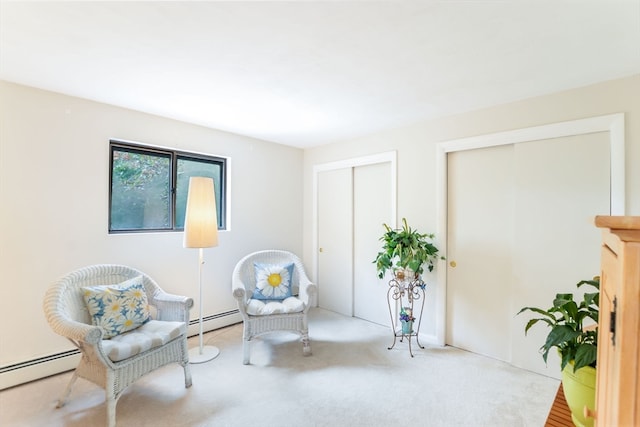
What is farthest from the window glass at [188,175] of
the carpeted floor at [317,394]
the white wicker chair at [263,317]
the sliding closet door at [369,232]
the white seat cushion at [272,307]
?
the sliding closet door at [369,232]

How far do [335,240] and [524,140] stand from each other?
93.1 inches

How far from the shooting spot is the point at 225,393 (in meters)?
2.17

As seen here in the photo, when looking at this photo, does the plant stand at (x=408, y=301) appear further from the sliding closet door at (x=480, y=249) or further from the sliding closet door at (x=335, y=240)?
the sliding closet door at (x=335, y=240)

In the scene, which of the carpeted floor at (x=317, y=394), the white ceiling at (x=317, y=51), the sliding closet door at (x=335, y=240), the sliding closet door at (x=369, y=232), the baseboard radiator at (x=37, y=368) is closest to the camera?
the white ceiling at (x=317, y=51)

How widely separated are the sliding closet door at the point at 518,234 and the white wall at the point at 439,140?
151 millimetres

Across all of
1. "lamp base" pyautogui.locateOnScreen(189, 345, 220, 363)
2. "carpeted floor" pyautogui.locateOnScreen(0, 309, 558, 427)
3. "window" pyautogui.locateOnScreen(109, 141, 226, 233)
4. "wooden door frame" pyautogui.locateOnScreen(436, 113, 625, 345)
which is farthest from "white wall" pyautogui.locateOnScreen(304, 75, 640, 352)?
"lamp base" pyautogui.locateOnScreen(189, 345, 220, 363)

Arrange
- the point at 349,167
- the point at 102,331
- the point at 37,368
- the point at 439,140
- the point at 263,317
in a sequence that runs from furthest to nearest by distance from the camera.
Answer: the point at 349,167 < the point at 439,140 < the point at 263,317 < the point at 37,368 < the point at 102,331

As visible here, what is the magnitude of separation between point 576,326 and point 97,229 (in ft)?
10.9

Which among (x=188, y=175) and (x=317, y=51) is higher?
(x=317, y=51)

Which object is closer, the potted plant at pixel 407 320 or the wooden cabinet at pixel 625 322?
the wooden cabinet at pixel 625 322

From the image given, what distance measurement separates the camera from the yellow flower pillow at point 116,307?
2.07m

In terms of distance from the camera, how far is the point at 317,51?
1.82 meters

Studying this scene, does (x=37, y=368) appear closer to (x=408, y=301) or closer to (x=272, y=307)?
(x=272, y=307)

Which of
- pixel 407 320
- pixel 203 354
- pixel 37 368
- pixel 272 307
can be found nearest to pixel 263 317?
pixel 272 307
